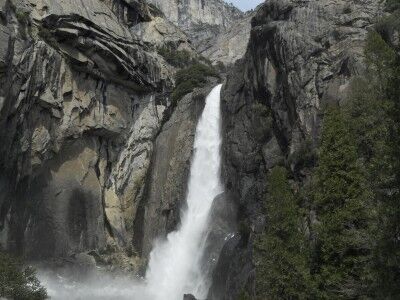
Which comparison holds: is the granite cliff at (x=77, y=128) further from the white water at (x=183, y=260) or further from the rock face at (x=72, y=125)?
the white water at (x=183, y=260)

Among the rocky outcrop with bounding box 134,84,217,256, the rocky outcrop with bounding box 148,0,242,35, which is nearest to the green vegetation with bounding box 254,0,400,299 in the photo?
the rocky outcrop with bounding box 134,84,217,256

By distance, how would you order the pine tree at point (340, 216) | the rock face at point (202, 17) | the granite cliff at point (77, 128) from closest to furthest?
the pine tree at point (340, 216), the granite cliff at point (77, 128), the rock face at point (202, 17)

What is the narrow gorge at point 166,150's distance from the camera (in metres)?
24.9

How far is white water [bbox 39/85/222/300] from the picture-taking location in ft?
112

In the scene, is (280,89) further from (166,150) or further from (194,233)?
(166,150)

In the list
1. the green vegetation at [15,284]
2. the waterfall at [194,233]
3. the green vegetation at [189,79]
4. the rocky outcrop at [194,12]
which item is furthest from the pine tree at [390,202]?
the rocky outcrop at [194,12]

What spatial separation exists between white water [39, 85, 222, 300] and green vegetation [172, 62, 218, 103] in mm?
5840

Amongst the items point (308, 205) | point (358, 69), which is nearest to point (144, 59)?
point (358, 69)

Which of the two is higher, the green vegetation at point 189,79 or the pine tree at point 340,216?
the green vegetation at point 189,79

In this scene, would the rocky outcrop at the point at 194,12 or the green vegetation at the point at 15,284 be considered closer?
the green vegetation at the point at 15,284

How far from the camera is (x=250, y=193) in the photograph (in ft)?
107

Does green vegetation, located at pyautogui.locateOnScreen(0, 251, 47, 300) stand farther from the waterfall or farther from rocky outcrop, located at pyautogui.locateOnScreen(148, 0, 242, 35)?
rocky outcrop, located at pyautogui.locateOnScreen(148, 0, 242, 35)

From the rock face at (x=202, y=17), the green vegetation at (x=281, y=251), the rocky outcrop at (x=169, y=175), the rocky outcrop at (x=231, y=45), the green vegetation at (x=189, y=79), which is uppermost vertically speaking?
the rock face at (x=202, y=17)

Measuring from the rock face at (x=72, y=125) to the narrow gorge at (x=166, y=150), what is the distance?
103 mm
